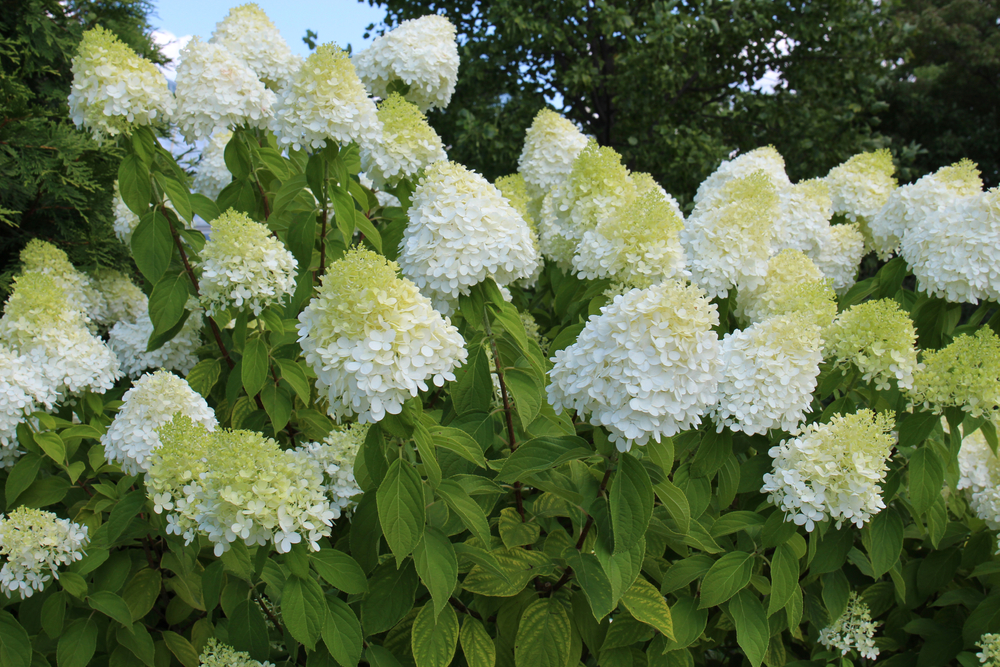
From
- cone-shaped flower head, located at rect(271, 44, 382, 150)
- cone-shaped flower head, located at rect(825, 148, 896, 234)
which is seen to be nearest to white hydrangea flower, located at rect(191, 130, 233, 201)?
cone-shaped flower head, located at rect(271, 44, 382, 150)

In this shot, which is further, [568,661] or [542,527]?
[542,527]

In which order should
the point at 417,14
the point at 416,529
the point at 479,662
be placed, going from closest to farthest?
the point at 416,529
the point at 479,662
the point at 417,14

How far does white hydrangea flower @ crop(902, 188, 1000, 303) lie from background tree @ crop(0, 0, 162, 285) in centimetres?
427

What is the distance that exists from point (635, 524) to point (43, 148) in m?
3.92

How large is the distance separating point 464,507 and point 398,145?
147cm

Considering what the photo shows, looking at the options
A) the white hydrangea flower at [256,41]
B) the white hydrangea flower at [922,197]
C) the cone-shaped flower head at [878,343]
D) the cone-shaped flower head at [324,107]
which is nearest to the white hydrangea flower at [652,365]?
the cone-shaped flower head at [878,343]

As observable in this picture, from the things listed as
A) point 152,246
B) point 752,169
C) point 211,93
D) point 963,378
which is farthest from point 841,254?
point 152,246

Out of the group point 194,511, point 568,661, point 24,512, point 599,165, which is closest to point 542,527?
point 568,661

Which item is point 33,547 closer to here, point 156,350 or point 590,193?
point 156,350

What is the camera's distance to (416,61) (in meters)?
3.10

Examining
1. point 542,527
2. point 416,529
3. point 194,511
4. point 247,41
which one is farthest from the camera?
point 247,41

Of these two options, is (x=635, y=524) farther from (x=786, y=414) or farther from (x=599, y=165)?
(x=599, y=165)

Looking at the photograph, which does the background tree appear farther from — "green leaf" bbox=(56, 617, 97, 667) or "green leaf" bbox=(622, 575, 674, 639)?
"green leaf" bbox=(622, 575, 674, 639)

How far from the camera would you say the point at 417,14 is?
8.62 m
